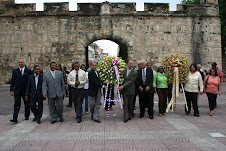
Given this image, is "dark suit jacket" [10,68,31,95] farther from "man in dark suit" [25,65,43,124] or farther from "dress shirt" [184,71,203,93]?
"dress shirt" [184,71,203,93]

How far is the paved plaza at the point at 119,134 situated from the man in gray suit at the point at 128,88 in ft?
1.07

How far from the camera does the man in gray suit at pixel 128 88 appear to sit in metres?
7.05

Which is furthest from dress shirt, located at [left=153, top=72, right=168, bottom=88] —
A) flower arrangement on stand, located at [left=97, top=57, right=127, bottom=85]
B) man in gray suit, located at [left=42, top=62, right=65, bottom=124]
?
man in gray suit, located at [left=42, top=62, right=65, bottom=124]

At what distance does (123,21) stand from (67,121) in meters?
11.0

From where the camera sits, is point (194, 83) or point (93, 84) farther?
point (194, 83)

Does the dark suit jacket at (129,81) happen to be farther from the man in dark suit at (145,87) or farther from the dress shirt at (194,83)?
the dress shirt at (194,83)

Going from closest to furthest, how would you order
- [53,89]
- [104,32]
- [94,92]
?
[53,89] → [94,92] → [104,32]

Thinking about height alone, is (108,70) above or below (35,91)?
above

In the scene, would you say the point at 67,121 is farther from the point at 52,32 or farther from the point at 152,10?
the point at 152,10

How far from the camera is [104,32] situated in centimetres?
1639

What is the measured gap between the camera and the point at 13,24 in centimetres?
1659

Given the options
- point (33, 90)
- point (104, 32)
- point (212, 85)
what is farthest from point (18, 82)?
point (104, 32)

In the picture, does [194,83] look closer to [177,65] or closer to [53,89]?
[177,65]

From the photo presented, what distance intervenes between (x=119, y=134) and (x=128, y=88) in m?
1.92
